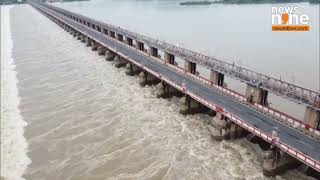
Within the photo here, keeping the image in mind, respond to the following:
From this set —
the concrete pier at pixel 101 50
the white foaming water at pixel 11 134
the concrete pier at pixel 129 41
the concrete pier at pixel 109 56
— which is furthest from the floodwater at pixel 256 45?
the white foaming water at pixel 11 134

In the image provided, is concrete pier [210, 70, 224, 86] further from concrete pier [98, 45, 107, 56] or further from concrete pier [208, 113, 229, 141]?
concrete pier [98, 45, 107, 56]

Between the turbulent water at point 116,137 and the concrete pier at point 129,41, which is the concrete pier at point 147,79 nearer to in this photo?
the turbulent water at point 116,137

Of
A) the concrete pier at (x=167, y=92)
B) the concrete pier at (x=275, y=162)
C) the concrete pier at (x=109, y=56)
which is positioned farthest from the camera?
the concrete pier at (x=109, y=56)

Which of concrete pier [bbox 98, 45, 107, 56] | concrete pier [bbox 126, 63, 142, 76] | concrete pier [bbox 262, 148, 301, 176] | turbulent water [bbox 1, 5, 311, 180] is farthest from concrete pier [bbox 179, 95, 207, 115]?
concrete pier [bbox 98, 45, 107, 56]

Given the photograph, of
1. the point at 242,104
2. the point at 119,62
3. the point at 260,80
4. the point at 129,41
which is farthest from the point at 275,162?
the point at 129,41

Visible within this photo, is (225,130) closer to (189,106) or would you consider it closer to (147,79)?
(189,106)

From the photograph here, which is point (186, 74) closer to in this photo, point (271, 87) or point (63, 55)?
point (271, 87)
